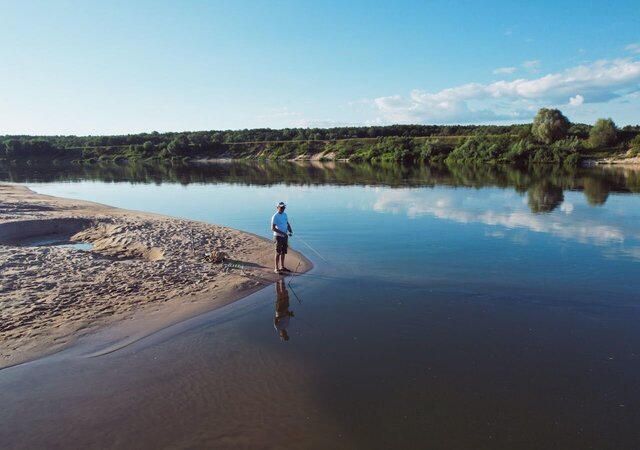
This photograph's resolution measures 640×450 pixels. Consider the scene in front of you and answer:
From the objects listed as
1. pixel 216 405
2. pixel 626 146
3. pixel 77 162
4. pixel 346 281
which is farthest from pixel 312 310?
pixel 77 162

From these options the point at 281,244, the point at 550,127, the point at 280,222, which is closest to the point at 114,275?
the point at 281,244

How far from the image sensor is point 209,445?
20.0 feet

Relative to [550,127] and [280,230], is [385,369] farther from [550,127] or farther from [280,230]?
[550,127]

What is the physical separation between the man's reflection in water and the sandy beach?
722 mm

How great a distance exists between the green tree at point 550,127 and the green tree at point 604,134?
7.76m

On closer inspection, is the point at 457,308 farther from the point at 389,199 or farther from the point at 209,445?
the point at 389,199

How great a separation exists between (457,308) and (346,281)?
3614 mm

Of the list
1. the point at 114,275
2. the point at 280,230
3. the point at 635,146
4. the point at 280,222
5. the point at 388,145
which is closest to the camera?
the point at 114,275

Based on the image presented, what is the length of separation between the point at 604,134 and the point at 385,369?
8432 centimetres

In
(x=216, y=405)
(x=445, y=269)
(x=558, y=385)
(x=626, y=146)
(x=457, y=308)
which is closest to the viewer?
(x=216, y=405)

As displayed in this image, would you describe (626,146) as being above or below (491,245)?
above

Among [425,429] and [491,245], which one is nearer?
[425,429]

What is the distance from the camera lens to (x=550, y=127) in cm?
8312

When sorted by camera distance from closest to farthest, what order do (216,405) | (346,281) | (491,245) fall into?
(216,405) < (346,281) < (491,245)
